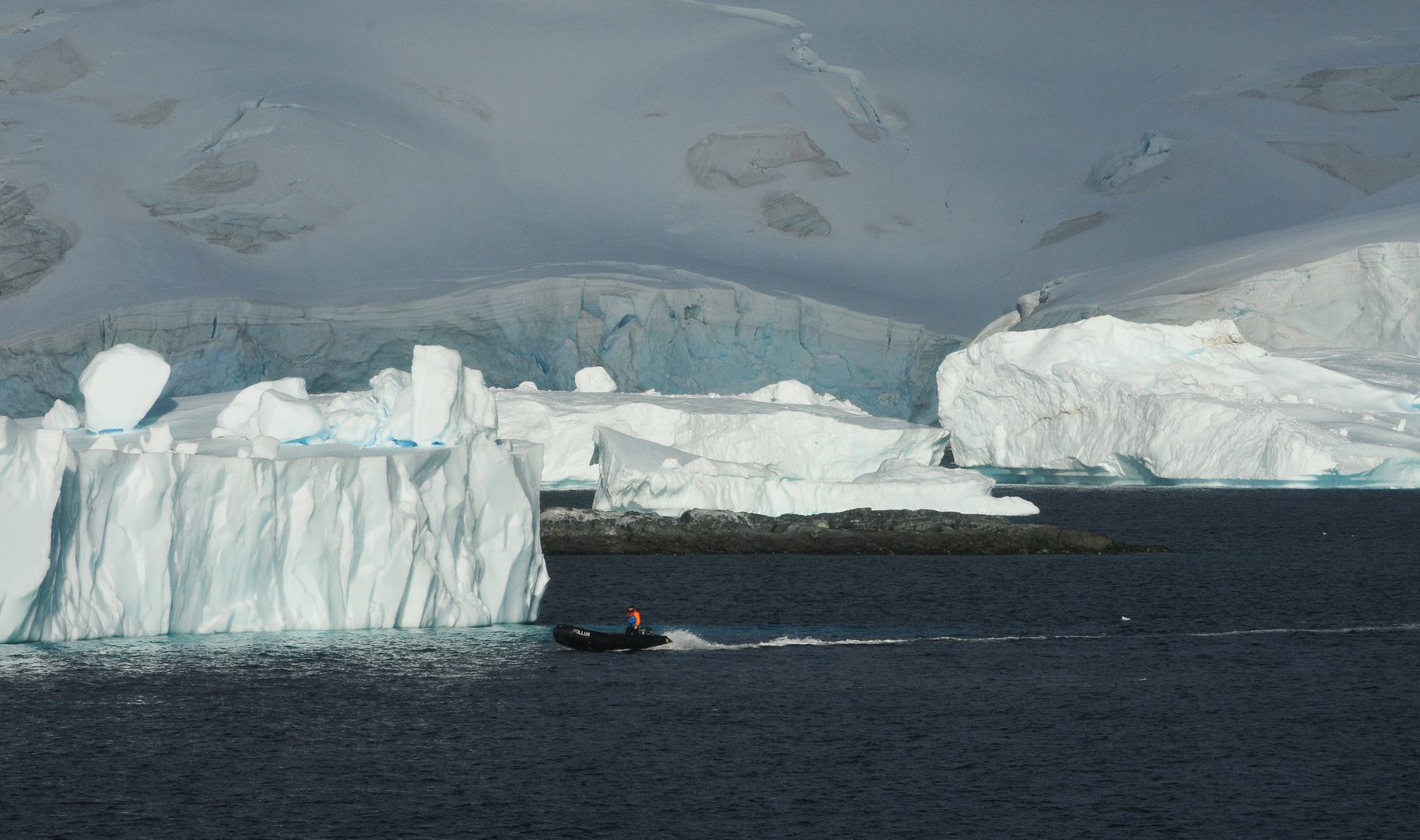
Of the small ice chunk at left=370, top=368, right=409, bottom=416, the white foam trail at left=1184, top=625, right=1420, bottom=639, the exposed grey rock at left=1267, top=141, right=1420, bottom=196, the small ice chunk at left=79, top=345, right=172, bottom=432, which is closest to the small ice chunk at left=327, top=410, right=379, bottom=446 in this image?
the small ice chunk at left=370, top=368, right=409, bottom=416

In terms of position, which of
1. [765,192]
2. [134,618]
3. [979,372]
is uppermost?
[765,192]

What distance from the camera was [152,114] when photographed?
6362cm

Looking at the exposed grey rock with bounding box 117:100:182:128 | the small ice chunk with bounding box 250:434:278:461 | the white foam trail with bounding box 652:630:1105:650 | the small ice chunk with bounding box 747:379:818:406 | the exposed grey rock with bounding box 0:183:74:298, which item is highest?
the exposed grey rock with bounding box 117:100:182:128

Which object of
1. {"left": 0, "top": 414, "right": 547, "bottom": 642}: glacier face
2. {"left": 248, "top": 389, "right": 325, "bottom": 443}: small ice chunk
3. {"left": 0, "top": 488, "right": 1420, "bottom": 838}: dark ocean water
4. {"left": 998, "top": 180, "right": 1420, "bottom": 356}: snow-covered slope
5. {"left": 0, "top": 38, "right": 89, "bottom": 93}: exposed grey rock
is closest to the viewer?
{"left": 0, "top": 488, "right": 1420, "bottom": 838}: dark ocean water

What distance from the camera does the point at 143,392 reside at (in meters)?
21.3

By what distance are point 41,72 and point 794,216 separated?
3218 cm

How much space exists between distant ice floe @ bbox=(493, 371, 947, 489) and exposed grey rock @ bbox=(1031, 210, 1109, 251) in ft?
103

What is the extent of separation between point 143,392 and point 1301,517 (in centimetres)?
2914

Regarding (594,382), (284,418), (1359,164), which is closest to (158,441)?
(284,418)

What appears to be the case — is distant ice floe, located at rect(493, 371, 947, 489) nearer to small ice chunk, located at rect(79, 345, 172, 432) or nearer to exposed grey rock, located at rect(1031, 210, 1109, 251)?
small ice chunk, located at rect(79, 345, 172, 432)

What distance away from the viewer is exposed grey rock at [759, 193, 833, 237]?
221 ft

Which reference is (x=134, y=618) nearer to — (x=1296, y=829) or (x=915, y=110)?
(x=1296, y=829)

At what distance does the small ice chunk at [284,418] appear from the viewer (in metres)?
20.8

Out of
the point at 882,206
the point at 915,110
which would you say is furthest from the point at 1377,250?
the point at 915,110
